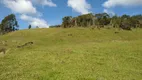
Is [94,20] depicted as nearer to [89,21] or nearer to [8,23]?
[89,21]

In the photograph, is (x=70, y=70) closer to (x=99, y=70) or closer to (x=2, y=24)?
(x=99, y=70)

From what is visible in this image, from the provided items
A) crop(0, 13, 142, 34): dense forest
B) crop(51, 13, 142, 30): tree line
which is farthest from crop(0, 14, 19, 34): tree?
crop(51, 13, 142, 30): tree line

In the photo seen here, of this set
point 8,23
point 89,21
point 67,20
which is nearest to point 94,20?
point 89,21

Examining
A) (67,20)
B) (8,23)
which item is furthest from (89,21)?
(8,23)

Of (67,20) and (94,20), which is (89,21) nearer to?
(94,20)

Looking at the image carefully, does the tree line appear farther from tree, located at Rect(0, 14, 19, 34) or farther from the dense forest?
tree, located at Rect(0, 14, 19, 34)

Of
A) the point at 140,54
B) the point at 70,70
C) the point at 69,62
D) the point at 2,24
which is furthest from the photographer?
the point at 2,24

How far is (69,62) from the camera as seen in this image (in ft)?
99.5

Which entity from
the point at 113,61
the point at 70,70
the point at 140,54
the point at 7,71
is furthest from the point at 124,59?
the point at 7,71

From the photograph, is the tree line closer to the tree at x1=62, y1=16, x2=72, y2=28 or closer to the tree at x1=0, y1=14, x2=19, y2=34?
the tree at x1=62, y1=16, x2=72, y2=28

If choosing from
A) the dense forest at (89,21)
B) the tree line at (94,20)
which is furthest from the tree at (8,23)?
the tree line at (94,20)

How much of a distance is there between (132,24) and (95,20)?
71.6ft

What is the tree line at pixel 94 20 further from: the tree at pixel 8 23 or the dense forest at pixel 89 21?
the tree at pixel 8 23

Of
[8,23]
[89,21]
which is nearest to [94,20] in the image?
[89,21]
